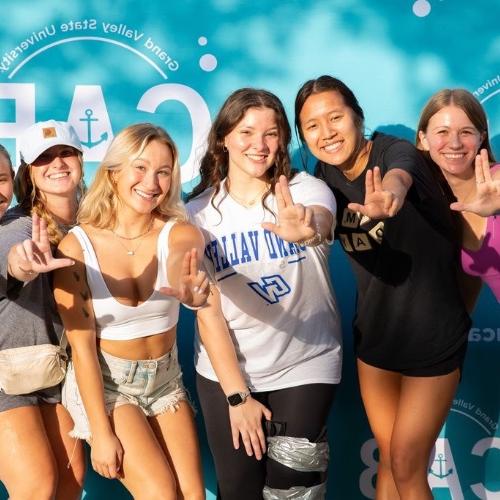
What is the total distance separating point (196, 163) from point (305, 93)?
0.78 meters

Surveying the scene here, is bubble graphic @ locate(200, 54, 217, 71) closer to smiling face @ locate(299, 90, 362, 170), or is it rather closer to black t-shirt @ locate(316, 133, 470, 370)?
smiling face @ locate(299, 90, 362, 170)

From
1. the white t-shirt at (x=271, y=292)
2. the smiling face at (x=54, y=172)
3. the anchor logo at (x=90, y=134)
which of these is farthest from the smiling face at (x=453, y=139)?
the anchor logo at (x=90, y=134)

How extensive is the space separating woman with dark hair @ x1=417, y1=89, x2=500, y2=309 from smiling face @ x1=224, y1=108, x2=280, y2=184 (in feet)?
1.85

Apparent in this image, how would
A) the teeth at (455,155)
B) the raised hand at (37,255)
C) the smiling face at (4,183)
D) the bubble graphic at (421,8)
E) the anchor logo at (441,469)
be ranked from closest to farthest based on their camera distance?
the raised hand at (37,255), the smiling face at (4,183), the teeth at (455,155), the bubble graphic at (421,8), the anchor logo at (441,469)

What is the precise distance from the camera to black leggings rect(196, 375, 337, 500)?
9.34 ft

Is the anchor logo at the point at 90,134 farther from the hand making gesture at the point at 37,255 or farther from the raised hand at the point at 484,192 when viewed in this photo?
the raised hand at the point at 484,192

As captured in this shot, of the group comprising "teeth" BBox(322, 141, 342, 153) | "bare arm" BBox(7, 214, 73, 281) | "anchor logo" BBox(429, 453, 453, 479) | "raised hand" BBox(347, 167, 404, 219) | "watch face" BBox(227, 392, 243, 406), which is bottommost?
"anchor logo" BBox(429, 453, 453, 479)

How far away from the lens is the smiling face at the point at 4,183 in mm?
2783

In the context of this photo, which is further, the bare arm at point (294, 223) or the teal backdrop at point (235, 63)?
the teal backdrop at point (235, 63)

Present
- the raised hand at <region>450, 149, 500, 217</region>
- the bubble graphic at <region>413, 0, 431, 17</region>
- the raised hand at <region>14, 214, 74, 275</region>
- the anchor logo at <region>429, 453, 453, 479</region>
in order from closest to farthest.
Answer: the raised hand at <region>14, 214, 74, 275</region> → the raised hand at <region>450, 149, 500, 217</region> → the bubble graphic at <region>413, 0, 431, 17</region> → the anchor logo at <region>429, 453, 453, 479</region>

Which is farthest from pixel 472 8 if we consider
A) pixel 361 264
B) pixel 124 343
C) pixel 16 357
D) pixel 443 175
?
pixel 16 357

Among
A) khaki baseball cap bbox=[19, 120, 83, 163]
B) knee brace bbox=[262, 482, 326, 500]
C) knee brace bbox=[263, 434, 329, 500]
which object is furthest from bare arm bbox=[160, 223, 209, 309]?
knee brace bbox=[262, 482, 326, 500]

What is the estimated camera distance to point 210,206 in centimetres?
289

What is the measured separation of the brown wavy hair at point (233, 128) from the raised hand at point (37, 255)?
0.65 m
